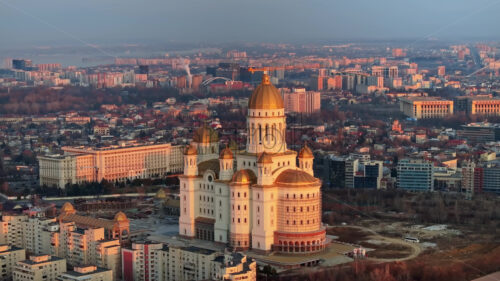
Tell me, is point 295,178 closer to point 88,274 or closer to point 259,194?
point 259,194

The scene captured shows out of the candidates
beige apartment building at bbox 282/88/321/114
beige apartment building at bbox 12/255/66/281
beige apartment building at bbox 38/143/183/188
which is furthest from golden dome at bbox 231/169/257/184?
beige apartment building at bbox 282/88/321/114

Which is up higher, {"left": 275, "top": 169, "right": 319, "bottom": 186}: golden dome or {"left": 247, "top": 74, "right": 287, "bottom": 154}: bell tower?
{"left": 247, "top": 74, "right": 287, "bottom": 154}: bell tower

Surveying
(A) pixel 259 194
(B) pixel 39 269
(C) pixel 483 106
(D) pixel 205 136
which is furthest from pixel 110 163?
(C) pixel 483 106

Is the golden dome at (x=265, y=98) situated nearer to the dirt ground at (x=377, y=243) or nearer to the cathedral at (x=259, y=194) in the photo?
the cathedral at (x=259, y=194)

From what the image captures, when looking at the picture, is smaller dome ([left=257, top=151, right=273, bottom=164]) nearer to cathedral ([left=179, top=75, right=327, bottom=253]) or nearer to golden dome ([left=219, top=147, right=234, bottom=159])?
cathedral ([left=179, top=75, right=327, bottom=253])

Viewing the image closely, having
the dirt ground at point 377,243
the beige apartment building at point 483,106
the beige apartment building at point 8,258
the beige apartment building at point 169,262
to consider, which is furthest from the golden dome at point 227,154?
the beige apartment building at point 483,106
